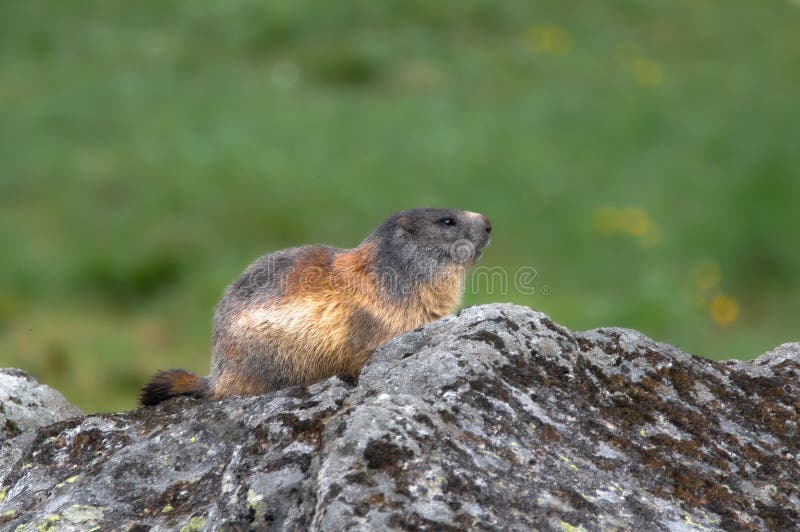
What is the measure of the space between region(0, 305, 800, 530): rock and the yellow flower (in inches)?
517

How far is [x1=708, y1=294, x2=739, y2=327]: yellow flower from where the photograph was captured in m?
19.5

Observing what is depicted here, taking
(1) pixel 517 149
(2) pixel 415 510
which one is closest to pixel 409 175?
(1) pixel 517 149

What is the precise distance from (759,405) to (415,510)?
2594 mm

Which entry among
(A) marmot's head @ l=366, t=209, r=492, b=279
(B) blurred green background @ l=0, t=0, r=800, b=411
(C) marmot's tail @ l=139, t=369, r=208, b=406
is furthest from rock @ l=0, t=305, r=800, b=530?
(B) blurred green background @ l=0, t=0, r=800, b=411

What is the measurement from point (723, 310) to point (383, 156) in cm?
769

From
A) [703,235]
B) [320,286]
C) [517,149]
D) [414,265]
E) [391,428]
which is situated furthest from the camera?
[517,149]

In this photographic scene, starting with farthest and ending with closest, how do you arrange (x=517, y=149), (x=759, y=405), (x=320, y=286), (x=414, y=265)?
1. (x=517, y=149)
2. (x=414, y=265)
3. (x=320, y=286)
4. (x=759, y=405)

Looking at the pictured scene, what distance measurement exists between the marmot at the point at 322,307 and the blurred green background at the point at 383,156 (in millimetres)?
8938

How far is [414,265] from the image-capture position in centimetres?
874

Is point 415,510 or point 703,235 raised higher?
point 703,235

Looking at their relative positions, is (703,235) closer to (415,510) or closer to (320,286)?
(320,286)

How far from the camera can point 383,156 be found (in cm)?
2236

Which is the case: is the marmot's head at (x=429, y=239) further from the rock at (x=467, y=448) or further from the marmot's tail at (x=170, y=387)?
the rock at (x=467, y=448)

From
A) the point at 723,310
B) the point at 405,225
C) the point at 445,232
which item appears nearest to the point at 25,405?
the point at 405,225
